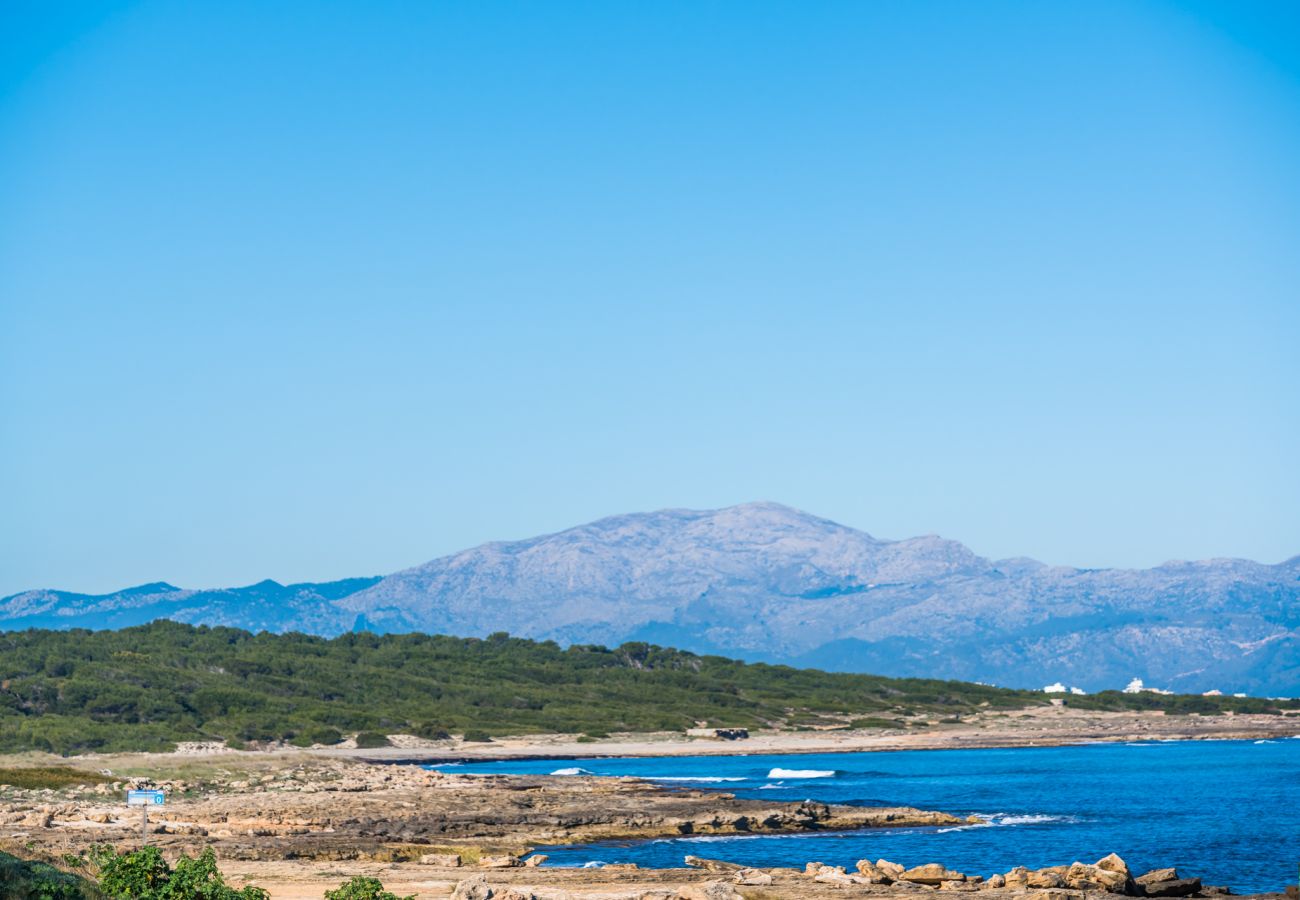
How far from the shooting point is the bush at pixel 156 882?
28.1 metres

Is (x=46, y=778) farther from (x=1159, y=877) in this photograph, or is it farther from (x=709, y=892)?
(x=1159, y=877)

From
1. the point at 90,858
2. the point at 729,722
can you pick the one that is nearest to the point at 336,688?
the point at 729,722

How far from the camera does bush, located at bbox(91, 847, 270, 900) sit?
2811cm

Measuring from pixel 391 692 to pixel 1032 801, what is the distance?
86886mm

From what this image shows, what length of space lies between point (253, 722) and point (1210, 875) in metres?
87.3

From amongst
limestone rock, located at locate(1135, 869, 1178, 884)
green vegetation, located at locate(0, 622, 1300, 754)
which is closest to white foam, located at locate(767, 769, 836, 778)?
green vegetation, located at locate(0, 622, 1300, 754)

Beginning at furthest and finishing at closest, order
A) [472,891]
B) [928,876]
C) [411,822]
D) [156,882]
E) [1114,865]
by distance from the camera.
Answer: [411,822]
[928,876]
[1114,865]
[472,891]
[156,882]

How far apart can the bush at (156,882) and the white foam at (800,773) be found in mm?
67792

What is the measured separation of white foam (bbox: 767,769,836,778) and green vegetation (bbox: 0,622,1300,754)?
37272 mm

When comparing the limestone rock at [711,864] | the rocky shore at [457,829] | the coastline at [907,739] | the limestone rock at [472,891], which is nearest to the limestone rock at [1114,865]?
the rocky shore at [457,829]

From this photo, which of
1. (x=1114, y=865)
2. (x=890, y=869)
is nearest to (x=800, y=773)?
(x=890, y=869)

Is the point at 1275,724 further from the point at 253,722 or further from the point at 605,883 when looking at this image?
the point at 605,883

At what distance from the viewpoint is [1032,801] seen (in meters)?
73.6

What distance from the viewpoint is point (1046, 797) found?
76.4 metres
